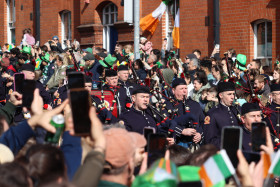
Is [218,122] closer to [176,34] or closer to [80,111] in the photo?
[80,111]

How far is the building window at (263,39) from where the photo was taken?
18581 mm

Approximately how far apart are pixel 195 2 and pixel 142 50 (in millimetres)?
3948

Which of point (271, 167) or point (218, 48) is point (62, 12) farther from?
point (271, 167)

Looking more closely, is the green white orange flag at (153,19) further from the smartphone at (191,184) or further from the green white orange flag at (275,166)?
the smartphone at (191,184)

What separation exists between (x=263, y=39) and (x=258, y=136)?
14.4 meters

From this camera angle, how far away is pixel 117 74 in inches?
517

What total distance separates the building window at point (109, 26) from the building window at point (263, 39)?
7.38 m

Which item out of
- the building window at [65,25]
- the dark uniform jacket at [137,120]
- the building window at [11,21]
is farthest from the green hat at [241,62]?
the building window at [11,21]

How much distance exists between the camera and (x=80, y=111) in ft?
13.1

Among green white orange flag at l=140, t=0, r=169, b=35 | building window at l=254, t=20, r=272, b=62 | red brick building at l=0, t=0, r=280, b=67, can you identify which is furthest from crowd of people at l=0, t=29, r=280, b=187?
green white orange flag at l=140, t=0, r=169, b=35

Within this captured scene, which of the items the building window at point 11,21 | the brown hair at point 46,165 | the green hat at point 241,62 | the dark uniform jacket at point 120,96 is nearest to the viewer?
the brown hair at point 46,165

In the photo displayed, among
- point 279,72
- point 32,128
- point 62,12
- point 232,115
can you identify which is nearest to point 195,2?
point 279,72

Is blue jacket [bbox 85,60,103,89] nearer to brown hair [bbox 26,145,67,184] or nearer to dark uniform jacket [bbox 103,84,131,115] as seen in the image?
dark uniform jacket [bbox 103,84,131,115]

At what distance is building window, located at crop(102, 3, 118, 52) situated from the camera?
24922 millimetres
